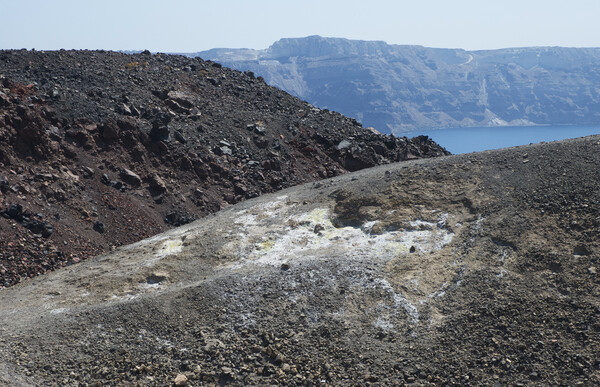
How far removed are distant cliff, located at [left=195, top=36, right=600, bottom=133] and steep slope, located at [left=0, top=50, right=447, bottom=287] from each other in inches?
2192

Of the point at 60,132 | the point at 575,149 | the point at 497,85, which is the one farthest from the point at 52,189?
the point at 497,85

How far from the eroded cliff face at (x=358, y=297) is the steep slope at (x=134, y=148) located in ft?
7.59

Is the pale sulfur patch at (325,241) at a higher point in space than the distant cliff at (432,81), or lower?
lower

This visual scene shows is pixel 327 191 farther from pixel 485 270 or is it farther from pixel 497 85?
pixel 497 85

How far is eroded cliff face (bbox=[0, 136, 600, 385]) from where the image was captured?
28.2 ft

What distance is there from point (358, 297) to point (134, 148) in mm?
11660

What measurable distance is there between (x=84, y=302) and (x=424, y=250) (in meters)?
7.17

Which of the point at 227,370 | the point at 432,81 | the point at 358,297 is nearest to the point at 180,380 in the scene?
the point at 227,370

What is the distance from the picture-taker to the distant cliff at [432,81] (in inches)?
3248

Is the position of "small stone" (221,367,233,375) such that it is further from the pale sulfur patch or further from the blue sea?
the blue sea

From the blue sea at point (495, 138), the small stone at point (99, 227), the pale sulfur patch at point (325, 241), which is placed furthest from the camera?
the blue sea at point (495, 138)

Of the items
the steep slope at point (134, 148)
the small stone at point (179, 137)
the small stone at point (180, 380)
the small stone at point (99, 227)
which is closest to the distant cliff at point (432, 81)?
the steep slope at point (134, 148)

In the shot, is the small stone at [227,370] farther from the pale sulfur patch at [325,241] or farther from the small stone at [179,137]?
the small stone at [179,137]

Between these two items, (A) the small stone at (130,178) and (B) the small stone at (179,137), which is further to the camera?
(B) the small stone at (179,137)
